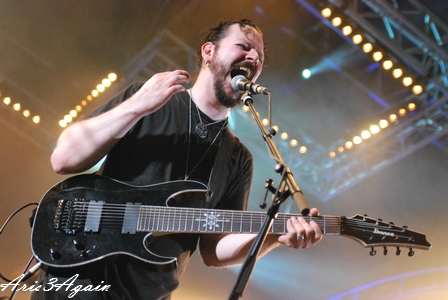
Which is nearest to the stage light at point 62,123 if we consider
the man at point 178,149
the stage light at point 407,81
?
the man at point 178,149

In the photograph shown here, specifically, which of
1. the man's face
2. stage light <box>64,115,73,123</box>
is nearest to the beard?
the man's face

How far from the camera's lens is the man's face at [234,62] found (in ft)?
7.96

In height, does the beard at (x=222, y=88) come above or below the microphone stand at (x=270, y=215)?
above

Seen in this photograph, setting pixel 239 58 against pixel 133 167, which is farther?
pixel 239 58

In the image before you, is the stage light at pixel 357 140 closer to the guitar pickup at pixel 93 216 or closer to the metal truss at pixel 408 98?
the metal truss at pixel 408 98

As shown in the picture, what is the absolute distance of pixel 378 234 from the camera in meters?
2.13

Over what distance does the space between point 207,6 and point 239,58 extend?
2.77 m

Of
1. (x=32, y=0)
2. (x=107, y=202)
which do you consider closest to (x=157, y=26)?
(x=32, y=0)

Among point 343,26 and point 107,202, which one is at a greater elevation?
point 343,26

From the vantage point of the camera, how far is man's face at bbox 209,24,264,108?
2427 millimetres

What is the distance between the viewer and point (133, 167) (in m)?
2.15

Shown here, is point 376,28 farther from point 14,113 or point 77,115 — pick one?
point 14,113

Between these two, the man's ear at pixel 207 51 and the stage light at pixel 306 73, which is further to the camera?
the stage light at pixel 306 73

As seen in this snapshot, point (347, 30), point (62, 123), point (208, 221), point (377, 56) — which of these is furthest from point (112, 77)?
point (208, 221)
